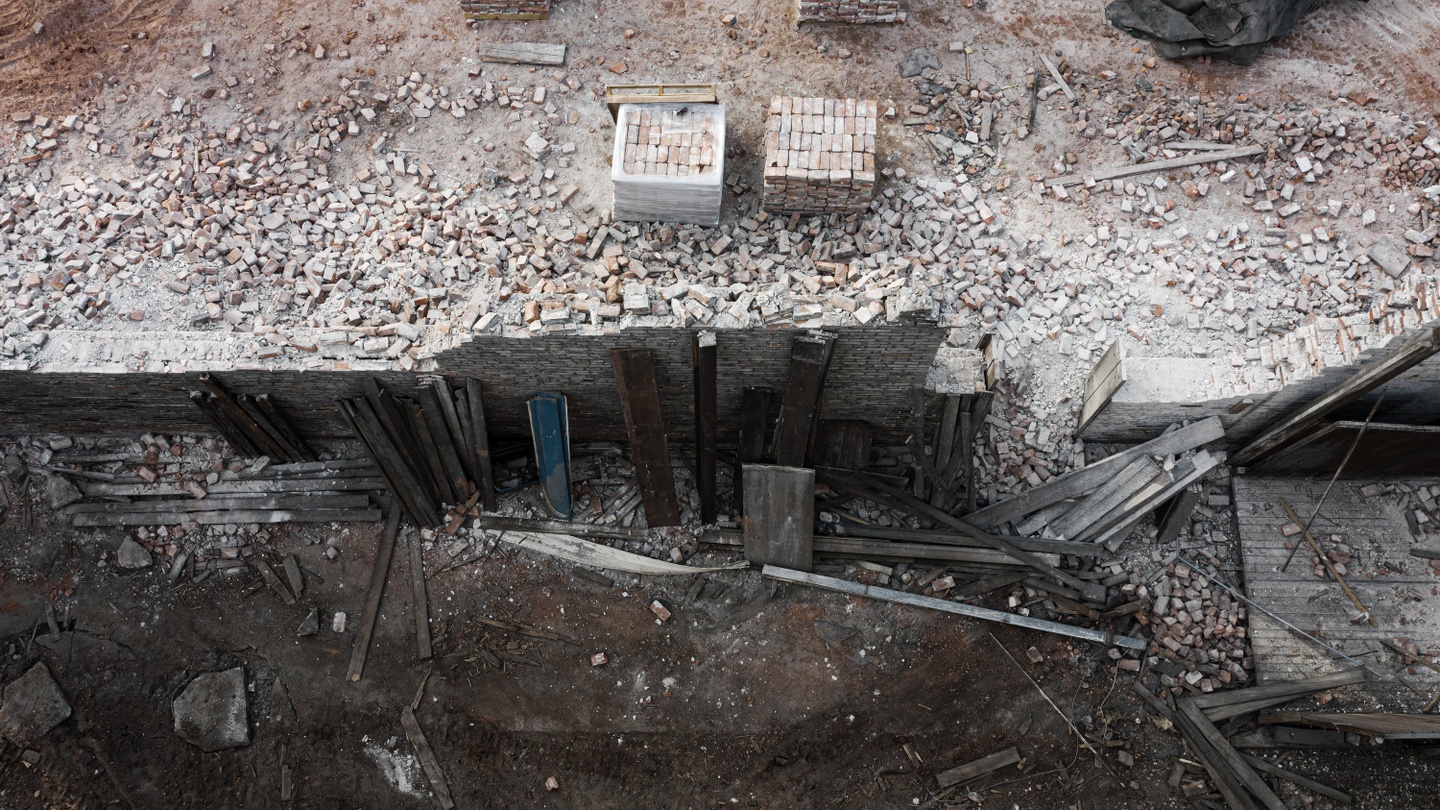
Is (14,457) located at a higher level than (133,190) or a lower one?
lower

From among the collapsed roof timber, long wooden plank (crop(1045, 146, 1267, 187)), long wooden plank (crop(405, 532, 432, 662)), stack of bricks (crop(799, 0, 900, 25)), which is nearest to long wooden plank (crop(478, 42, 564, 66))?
the collapsed roof timber

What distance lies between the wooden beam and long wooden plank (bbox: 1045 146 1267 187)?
25.9 feet

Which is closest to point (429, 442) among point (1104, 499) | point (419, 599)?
point (419, 599)

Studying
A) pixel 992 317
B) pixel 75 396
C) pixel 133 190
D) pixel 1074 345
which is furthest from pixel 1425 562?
pixel 133 190

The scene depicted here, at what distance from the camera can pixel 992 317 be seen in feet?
29.4

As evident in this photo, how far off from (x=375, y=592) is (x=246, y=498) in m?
1.72

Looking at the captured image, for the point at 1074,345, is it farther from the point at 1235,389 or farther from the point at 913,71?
the point at 913,71

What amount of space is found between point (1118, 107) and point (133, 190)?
35.8 ft

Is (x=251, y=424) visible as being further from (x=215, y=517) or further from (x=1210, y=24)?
(x=1210, y=24)

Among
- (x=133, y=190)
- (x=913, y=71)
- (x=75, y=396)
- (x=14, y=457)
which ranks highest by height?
(x=913, y=71)

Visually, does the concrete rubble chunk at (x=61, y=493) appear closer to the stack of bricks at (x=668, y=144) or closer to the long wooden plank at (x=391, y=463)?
the long wooden plank at (x=391, y=463)

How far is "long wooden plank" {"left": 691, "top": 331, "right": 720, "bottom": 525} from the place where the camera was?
25.2 ft

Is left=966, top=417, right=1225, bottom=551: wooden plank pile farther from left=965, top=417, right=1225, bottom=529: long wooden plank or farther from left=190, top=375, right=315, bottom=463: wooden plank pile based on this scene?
left=190, top=375, right=315, bottom=463: wooden plank pile

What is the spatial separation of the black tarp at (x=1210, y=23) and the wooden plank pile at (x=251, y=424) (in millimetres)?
10289
